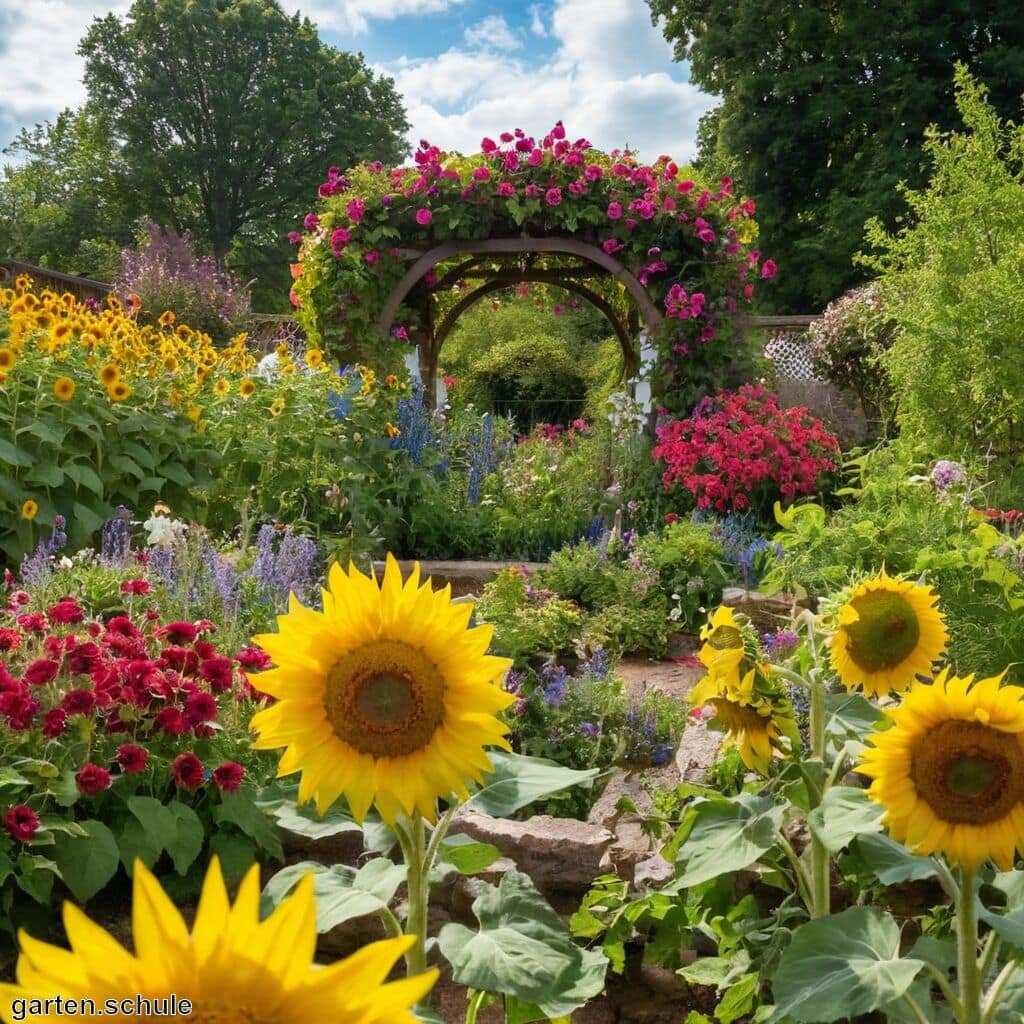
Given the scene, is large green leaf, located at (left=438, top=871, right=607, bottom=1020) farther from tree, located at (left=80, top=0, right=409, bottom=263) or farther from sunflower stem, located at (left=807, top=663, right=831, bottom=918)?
tree, located at (left=80, top=0, right=409, bottom=263)

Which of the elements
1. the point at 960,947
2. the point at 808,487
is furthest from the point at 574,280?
the point at 960,947

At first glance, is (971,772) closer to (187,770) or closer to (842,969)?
(842,969)

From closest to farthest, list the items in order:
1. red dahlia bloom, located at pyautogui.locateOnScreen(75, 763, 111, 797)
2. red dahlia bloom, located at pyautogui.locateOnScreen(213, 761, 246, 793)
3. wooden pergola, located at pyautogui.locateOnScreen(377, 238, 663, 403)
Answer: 1. red dahlia bloom, located at pyautogui.locateOnScreen(75, 763, 111, 797)
2. red dahlia bloom, located at pyautogui.locateOnScreen(213, 761, 246, 793)
3. wooden pergola, located at pyautogui.locateOnScreen(377, 238, 663, 403)

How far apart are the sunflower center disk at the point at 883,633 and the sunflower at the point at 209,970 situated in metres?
1.13

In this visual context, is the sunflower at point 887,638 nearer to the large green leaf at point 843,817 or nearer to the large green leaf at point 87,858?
the large green leaf at point 843,817

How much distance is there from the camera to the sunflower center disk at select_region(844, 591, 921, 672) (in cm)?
141

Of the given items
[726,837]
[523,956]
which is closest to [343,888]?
[523,956]

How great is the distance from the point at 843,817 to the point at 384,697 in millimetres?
660

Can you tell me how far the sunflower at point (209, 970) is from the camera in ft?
1.37

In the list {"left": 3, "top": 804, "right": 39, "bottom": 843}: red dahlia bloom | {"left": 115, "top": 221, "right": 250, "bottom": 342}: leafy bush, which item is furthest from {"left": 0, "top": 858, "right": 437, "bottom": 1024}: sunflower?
{"left": 115, "top": 221, "right": 250, "bottom": 342}: leafy bush

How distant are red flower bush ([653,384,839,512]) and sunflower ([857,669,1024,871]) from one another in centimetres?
484

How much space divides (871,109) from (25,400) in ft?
54.9

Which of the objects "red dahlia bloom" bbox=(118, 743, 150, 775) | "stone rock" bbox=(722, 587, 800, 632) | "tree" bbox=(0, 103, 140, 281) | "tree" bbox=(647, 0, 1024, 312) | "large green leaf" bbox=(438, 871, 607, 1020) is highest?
"tree" bbox=(0, 103, 140, 281)

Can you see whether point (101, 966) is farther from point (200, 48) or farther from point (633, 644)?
point (200, 48)
